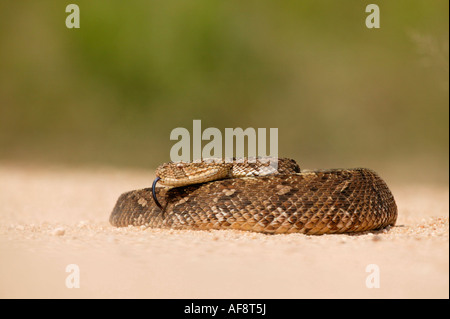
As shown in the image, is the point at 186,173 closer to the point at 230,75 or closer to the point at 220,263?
the point at 220,263

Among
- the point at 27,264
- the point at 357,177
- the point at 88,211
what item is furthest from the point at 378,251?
the point at 88,211

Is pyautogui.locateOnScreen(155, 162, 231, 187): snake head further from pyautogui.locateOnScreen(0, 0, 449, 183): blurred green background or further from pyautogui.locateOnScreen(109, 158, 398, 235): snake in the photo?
pyautogui.locateOnScreen(0, 0, 449, 183): blurred green background

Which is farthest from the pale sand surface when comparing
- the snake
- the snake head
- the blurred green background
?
the blurred green background

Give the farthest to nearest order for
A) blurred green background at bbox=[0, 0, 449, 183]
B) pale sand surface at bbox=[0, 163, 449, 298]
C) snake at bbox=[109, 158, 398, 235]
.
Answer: blurred green background at bbox=[0, 0, 449, 183] → snake at bbox=[109, 158, 398, 235] → pale sand surface at bbox=[0, 163, 449, 298]

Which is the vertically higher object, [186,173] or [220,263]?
[186,173]

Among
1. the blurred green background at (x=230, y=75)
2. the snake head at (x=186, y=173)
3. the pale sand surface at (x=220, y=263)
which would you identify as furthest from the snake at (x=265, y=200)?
the blurred green background at (x=230, y=75)

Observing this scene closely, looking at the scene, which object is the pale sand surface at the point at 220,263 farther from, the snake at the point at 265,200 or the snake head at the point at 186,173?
the snake head at the point at 186,173

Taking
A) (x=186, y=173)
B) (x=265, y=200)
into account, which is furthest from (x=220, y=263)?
(x=186, y=173)
